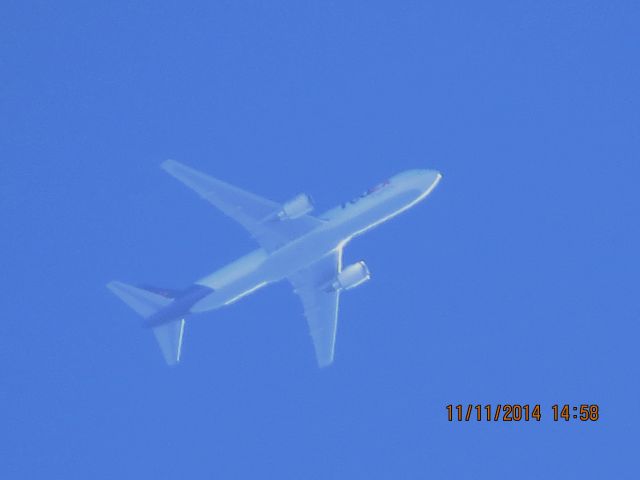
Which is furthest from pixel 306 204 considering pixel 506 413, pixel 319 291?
pixel 506 413

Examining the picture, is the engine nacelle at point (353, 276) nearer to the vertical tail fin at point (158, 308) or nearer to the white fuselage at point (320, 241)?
the white fuselage at point (320, 241)

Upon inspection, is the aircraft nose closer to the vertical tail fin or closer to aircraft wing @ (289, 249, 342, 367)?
aircraft wing @ (289, 249, 342, 367)

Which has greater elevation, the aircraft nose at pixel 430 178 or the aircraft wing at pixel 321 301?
the aircraft nose at pixel 430 178

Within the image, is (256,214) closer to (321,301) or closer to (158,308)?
(158,308)

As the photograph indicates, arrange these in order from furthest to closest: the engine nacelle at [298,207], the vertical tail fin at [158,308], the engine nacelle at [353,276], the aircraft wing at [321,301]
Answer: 1. the aircraft wing at [321,301]
2. the engine nacelle at [353,276]
3. the vertical tail fin at [158,308]
4. the engine nacelle at [298,207]

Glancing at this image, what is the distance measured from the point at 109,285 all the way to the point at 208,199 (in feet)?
26.1

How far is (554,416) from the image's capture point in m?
Result: 53.9

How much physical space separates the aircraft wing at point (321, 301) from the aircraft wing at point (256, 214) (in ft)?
14.0

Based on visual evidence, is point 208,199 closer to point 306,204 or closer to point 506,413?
point 306,204

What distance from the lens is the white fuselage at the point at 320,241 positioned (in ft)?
166

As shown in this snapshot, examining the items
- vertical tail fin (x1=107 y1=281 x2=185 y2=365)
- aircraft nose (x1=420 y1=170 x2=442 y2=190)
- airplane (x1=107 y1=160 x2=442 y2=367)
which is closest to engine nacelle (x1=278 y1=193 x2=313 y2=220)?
airplane (x1=107 y1=160 x2=442 y2=367)

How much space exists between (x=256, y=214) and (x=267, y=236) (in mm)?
1188

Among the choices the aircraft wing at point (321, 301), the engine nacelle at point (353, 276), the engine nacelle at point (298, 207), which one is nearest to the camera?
the engine nacelle at point (298, 207)

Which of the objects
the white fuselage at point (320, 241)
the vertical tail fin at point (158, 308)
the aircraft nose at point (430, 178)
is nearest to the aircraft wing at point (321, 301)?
the white fuselage at point (320, 241)
